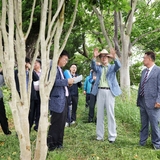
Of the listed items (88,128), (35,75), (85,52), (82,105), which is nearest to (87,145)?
(88,128)

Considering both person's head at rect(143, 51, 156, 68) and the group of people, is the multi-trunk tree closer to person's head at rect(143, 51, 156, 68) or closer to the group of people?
the group of people

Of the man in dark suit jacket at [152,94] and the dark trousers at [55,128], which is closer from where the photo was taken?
the dark trousers at [55,128]

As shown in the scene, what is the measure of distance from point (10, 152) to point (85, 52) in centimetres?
1217

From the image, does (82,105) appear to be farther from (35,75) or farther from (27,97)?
(27,97)

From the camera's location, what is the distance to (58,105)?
4.21m

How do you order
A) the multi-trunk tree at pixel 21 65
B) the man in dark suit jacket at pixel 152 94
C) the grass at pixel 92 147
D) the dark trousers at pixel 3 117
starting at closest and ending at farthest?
1. the multi-trunk tree at pixel 21 65
2. the grass at pixel 92 147
3. the man in dark suit jacket at pixel 152 94
4. the dark trousers at pixel 3 117

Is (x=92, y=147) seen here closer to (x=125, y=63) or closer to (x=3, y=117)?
(x=3, y=117)

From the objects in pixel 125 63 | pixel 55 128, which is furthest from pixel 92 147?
pixel 125 63

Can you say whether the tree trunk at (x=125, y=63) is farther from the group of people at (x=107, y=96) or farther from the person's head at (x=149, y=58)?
the person's head at (x=149, y=58)

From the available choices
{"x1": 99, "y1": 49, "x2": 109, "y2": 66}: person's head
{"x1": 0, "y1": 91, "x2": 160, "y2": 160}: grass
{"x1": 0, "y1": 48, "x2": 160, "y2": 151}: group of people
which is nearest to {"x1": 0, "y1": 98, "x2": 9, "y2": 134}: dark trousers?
{"x1": 0, "y1": 91, "x2": 160, "y2": 160}: grass


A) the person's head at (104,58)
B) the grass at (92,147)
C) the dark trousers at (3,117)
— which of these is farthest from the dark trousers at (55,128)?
the dark trousers at (3,117)

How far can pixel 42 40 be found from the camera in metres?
3.08

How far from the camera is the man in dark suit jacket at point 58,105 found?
4.21 metres

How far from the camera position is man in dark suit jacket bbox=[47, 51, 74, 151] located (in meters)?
4.21
